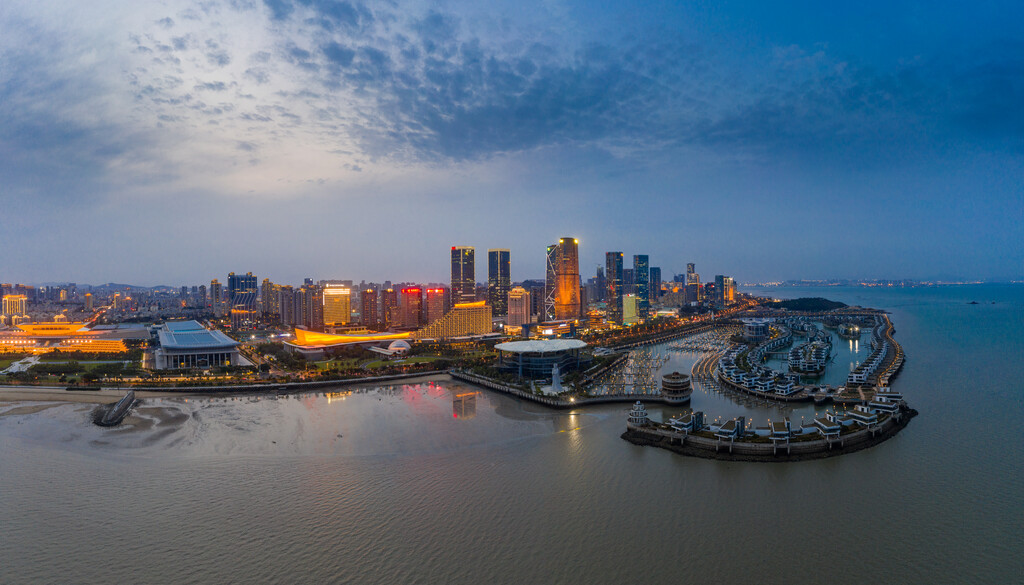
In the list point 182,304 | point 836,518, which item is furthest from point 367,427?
point 182,304

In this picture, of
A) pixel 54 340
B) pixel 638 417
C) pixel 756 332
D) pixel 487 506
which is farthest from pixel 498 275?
pixel 487 506

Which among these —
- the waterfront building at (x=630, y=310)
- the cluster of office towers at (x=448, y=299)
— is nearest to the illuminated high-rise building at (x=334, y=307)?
the cluster of office towers at (x=448, y=299)

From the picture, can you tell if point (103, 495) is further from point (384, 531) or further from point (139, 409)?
point (139, 409)

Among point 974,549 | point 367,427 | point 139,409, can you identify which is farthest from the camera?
point 139,409

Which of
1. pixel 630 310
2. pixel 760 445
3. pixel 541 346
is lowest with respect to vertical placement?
pixel 760 445

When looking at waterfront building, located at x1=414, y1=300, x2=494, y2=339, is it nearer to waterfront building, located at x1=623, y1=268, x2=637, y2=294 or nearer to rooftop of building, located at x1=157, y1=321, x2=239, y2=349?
rooftop of building, located at x1=157, y1=321, x2=239, y2=349

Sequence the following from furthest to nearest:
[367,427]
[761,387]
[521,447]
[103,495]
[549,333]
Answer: [549,333] → [761,387] → [367,427] → [521,447] → [103,495]

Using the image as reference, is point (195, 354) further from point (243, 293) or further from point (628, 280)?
point (628, 280)
